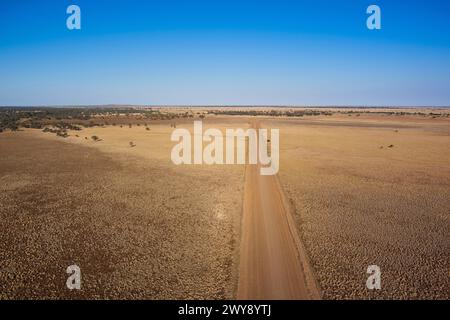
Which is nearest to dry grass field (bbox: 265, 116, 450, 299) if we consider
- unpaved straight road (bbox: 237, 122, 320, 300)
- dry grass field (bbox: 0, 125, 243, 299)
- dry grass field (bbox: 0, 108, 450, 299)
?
dry grass field (bbox: 0, 108, 450, 299)

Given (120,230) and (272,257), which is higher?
(120,230)

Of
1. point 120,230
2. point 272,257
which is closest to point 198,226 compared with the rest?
point 120,230

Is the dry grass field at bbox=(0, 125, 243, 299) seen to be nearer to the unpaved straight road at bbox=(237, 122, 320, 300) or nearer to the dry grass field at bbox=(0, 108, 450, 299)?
the dry grass field at bbox=(0, 108, 450, 299)

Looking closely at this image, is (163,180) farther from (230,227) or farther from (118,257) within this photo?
(118,257)

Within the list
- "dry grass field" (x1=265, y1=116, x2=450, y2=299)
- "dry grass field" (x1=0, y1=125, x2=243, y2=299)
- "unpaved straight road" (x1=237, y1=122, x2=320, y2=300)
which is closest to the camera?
"unpaved straight road" (x1=237, y1=122, x2=320, y2=300)

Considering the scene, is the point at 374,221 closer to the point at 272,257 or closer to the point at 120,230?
the point at 272,257
